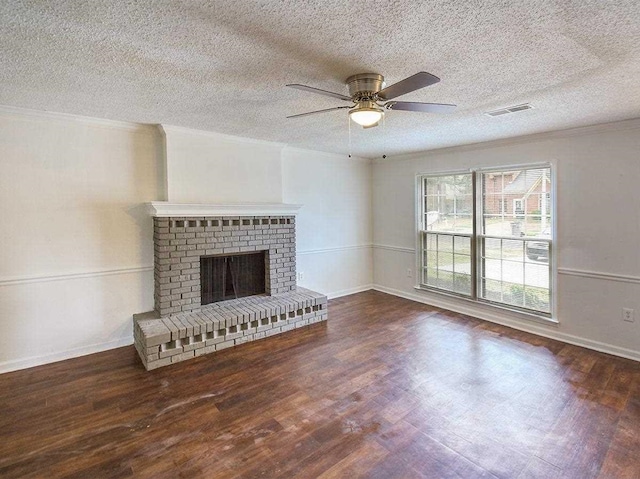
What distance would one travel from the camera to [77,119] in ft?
11.0

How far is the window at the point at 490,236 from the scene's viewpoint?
4.08 metres

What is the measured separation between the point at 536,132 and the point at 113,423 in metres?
5.02

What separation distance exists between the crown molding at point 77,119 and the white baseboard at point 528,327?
4.53 metres

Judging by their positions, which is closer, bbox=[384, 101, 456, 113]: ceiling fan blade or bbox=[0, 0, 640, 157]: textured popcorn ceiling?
Answer: bbox=[0, 0, 640, 157]: textured popcorn ceiling

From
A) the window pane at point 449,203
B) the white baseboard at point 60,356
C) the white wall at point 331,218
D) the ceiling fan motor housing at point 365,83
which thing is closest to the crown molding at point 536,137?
the window pane at point 449,203

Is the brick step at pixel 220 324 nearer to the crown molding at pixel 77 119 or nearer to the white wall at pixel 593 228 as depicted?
the crown molding at pixel 77 119

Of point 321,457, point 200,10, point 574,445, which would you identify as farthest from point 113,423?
point 574,445

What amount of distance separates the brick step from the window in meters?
2.09

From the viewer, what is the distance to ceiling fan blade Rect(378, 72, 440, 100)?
5.73 ft

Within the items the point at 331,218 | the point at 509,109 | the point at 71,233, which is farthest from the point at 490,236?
the point at 71,233

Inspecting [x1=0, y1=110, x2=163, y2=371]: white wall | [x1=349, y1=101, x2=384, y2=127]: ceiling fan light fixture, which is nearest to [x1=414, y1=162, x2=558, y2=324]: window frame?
[x1=349, y1=101, x2=384, y2=127]: ceiling fan light fixture

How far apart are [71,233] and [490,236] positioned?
16.5ft

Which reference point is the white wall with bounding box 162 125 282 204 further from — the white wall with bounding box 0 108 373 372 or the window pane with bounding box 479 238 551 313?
the window pane with bounding box 479 238 551 313

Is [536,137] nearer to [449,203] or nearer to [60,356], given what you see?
[449,203]
